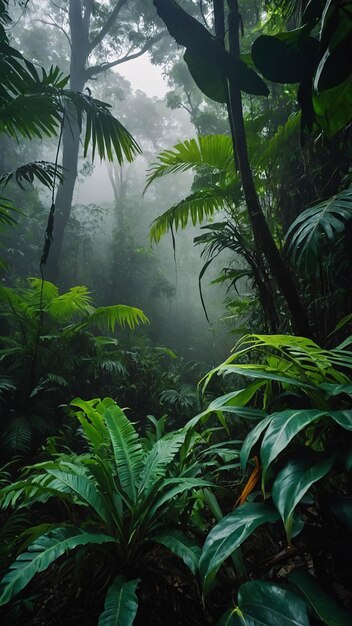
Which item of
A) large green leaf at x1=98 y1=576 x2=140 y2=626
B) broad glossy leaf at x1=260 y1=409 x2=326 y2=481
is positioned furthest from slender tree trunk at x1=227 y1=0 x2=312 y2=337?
large green leaf at x1=98 y1=576 x2=140 y2=626

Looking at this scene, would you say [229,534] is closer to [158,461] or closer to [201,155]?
[158,461]

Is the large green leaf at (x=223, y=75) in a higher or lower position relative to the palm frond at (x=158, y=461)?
higher

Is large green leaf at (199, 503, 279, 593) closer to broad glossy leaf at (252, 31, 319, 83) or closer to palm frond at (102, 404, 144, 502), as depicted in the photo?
palm frond at (102, 404, 144, 502)

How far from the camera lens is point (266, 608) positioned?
1.81 ft

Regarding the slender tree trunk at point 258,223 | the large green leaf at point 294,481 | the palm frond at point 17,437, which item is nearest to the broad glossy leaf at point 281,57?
the slender tree trunk at point 258,223

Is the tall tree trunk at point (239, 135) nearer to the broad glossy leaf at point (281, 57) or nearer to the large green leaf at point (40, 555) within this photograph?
the broad glossy leaf at point (281, 57)

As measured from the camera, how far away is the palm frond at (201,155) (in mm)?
1987

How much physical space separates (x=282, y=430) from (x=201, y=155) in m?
1.95

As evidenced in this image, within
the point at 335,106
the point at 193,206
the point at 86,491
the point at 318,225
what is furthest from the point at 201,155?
the point at 86,491

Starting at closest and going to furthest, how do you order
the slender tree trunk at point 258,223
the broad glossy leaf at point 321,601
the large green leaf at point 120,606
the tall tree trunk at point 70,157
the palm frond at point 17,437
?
the broad glossy leaf at point 321,601 < the large green leaf at point 120,606 < the slender tree trunk at point 258,223 < the palm frond at point 17,437 < the tall tree trunk at point 70,157

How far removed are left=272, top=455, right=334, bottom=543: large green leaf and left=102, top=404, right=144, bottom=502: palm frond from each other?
64 cm

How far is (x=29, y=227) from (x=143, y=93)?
53.4 feet

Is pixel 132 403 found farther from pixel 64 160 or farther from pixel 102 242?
pixel 102 242

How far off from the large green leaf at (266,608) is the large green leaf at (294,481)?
0.52 ft
